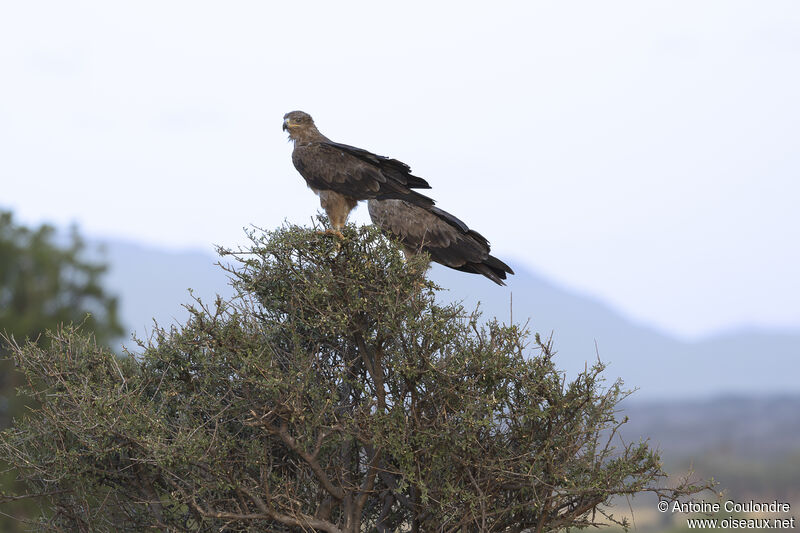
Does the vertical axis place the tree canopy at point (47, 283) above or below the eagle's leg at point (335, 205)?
above

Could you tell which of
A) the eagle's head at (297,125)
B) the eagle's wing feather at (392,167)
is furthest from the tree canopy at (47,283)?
the eagle's wing feather at (392,167)

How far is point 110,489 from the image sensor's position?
10.8 m

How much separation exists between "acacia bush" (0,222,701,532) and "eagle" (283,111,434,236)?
1.95 m

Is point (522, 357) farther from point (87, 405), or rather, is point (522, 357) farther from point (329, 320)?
point (87, 405)

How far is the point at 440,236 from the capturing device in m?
12.3

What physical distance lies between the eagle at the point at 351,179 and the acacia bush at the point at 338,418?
1954mm

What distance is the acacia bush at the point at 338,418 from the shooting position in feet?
31.9

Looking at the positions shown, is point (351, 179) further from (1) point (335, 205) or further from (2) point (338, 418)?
(2) point (338, 418)

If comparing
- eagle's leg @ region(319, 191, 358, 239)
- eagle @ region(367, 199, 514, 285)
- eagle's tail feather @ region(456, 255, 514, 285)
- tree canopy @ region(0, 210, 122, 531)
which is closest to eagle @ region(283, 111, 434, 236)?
eagle's leg @ region(319, 191, 358, 239)

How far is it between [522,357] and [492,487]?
1.46 metres

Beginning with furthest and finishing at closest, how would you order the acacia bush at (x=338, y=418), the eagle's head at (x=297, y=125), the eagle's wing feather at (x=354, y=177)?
the eagle's head at (x=297, y=125) → the eagle's wing feather at (x=354, y=177) → the acacia bush at (x=338, y=418)

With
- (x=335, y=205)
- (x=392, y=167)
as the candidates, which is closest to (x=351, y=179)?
(x=335, y=205)

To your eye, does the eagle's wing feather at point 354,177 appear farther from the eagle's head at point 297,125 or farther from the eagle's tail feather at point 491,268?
the eagle's tail feather at point 491,268

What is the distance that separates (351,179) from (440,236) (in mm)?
1418
